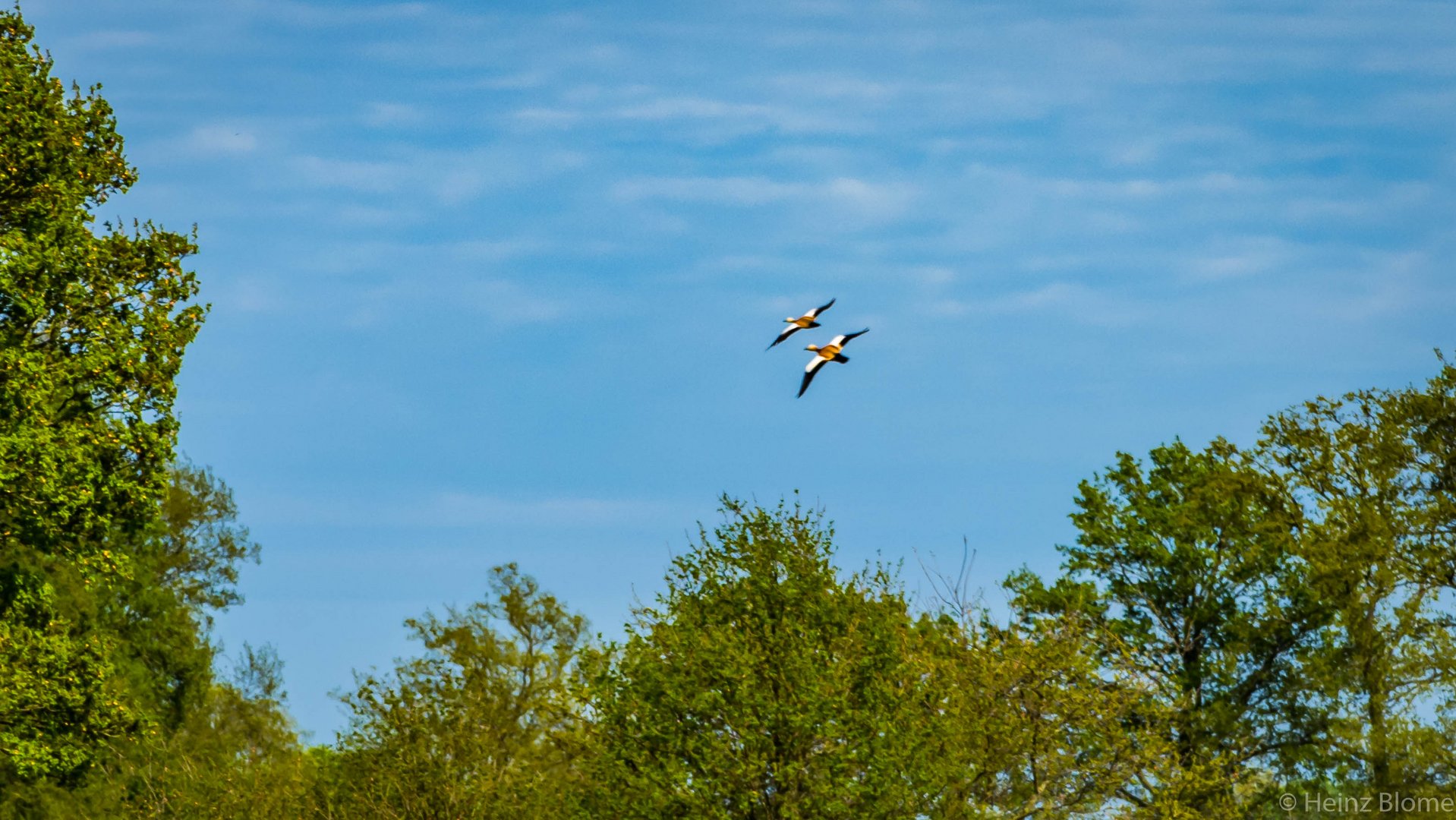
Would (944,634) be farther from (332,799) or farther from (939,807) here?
(332,799)

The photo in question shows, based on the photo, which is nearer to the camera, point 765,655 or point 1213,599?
point 765,655

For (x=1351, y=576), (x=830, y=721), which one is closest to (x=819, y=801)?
(x=830, y=721)

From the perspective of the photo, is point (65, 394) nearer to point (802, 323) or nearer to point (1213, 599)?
point (802, 323)

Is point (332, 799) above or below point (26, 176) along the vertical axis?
below

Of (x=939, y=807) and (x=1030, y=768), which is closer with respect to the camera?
(x=939, y=807)

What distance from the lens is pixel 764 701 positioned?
25031mm

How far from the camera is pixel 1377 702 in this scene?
42.3 meters

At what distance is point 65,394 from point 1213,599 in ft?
109

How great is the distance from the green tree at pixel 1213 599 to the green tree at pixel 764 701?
19.1 m

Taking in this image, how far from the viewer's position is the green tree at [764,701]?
2472 centimetres

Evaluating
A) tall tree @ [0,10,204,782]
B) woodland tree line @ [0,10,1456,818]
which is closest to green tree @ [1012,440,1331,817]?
woodland tree line @ [0,10,1456,818]

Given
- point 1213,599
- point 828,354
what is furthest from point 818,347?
point 1213,599

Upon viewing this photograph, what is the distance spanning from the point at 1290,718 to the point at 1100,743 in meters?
17.2

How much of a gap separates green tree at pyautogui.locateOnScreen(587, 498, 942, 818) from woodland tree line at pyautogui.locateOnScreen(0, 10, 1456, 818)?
0.19 ft
